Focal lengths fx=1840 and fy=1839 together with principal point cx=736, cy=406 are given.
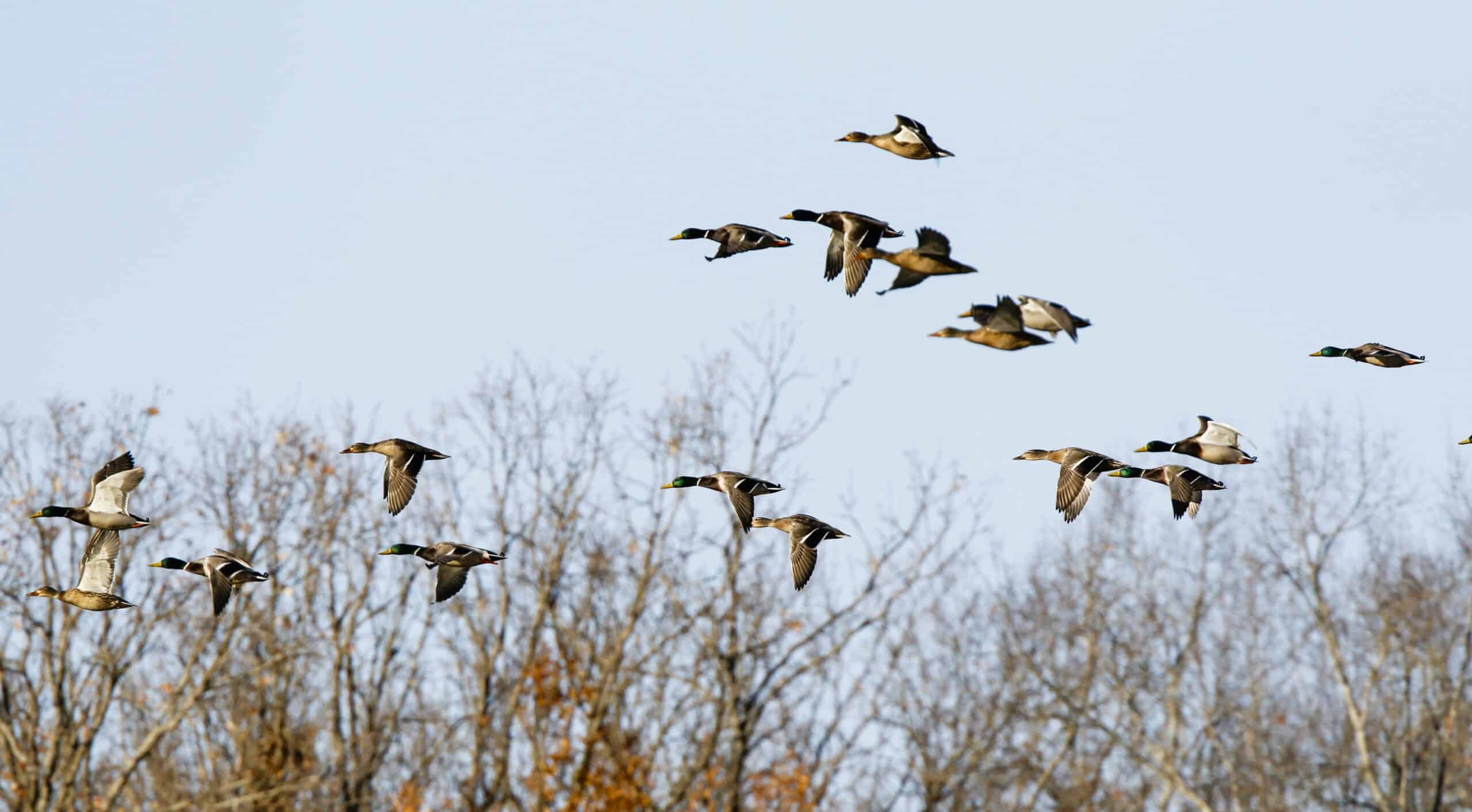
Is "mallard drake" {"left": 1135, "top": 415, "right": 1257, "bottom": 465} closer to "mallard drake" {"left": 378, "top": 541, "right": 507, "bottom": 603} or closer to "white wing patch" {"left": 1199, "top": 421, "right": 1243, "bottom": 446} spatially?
"white wing patch" {"left": 1199, "top": 421, "right": 1243, "bottom": 446}

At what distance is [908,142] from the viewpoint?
14648 millimetres

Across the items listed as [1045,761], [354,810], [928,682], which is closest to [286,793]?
[354,810]

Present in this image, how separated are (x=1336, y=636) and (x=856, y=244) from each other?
29.2 m

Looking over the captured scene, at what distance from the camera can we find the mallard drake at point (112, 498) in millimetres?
13562

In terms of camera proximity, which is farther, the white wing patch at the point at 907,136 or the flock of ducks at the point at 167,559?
the white wing patch at the point at 907,136

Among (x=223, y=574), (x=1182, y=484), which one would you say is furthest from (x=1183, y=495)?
(x=223, y=574)

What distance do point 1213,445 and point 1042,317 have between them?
6.74 ft

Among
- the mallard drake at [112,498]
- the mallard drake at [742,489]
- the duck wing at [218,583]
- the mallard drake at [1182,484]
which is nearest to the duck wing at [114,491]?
the mallard drake at [112,498]

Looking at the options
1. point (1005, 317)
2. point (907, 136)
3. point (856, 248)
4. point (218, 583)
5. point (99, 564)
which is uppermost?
point (907, 136)

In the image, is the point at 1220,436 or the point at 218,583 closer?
the point at 218,583

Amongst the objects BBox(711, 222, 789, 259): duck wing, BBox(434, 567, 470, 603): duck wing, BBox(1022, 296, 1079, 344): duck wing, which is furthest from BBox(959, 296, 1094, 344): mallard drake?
BBox(434, 567, 470, 603): duck wing

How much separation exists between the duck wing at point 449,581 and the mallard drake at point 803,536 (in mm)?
2379

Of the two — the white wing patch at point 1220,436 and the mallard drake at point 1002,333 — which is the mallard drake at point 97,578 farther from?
the white wing patch at point 1220,436

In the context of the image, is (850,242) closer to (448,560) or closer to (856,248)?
(856,248)
